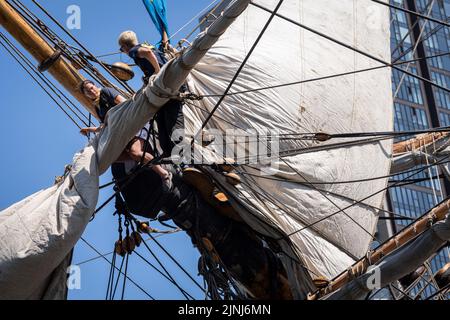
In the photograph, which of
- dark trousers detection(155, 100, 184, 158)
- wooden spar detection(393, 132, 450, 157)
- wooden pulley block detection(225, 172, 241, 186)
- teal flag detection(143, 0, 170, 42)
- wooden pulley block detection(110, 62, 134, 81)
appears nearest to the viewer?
dark trousers detection(155, 100, 184, 158)

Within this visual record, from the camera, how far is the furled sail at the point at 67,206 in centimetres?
1029

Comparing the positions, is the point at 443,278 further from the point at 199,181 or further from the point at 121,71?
the point at 121,71

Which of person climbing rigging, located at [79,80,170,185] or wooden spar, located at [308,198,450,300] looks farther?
person climbing rigging, located at [79,80,170,185]

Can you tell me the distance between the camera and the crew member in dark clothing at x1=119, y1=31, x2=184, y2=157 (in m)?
11.2

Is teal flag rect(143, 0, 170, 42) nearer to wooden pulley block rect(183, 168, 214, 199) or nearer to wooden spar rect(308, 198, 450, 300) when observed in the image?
wooden pulley block rect(183, 168, 214, 199)

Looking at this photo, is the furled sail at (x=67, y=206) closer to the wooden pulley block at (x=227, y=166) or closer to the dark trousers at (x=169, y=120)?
the dark trousers at (x=169, y=120)

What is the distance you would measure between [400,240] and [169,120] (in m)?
2.44

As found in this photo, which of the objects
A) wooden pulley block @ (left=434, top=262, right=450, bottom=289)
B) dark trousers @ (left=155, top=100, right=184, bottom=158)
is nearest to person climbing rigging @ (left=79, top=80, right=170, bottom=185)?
dark trousers @ (left=155, top=100, right=184, bottom=158)

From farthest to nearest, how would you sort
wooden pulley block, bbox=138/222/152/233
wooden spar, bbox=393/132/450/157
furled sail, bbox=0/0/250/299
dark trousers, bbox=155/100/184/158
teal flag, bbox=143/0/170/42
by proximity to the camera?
wooden spar, bbox=393/132/450/157 → teal flag, bbox=143/0/170/42 → wooden pulley block, bbox=138/222/152/233 → dark trousers, bbox=155/100/184/158 → furled sail, bbox=0/0/250/299

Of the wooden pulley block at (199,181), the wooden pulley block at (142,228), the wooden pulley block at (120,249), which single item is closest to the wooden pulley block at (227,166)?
the wooden pulley block at (199,181)

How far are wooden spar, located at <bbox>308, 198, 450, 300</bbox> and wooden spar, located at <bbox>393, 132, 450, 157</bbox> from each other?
4.56 metres

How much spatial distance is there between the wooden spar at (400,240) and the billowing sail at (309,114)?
832mm

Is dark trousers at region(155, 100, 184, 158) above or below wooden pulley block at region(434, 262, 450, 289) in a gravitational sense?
above
